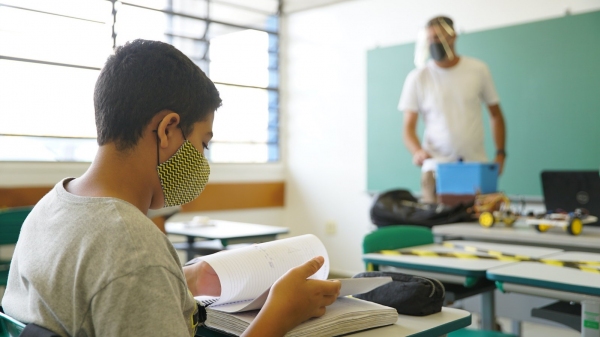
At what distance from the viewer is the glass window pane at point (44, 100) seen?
4.51 metres

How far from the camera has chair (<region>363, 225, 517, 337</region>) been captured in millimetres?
2162

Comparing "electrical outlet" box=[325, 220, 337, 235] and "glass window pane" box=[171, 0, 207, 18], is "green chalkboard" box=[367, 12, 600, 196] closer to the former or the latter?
"electrical outlet" box=[325, 220, 337, 235]

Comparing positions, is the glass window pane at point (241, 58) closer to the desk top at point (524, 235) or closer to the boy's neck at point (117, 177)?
the desk top at point (524, 235)

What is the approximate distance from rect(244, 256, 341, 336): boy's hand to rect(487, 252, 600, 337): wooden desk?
0.84 meters

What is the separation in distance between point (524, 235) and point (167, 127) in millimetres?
2080

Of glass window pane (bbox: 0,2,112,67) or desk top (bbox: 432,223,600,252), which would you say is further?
glass window pane (bbox: 0,2,112,67)

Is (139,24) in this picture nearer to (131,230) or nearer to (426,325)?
(426,325)

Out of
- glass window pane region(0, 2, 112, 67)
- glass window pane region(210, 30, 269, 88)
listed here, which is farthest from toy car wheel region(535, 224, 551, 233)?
glass window pane region(210, 30, 269, 88)

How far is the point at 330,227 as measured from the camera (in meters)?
6.05

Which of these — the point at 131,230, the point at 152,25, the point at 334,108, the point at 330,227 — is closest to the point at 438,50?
the point at 334,108

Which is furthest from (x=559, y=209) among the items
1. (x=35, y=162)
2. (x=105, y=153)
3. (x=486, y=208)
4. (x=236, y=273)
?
(x=35, y=162)

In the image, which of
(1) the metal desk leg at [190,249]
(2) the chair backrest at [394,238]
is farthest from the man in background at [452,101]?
(1) the metal desk leg at [190,249]

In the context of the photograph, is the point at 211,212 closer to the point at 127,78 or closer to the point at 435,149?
the point at 435,149

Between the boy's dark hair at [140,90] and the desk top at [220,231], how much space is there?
2.74 metres
